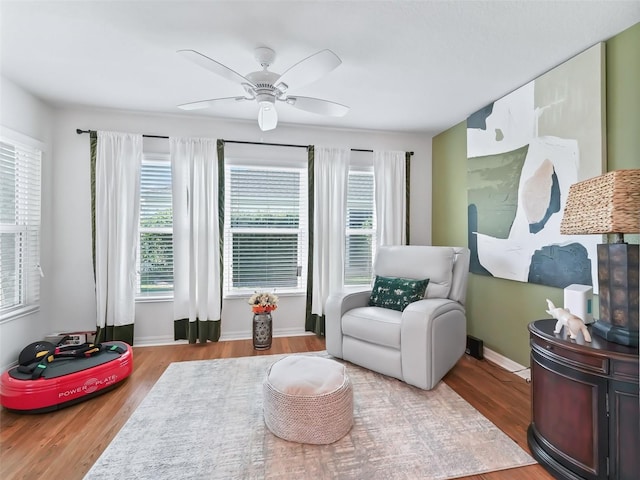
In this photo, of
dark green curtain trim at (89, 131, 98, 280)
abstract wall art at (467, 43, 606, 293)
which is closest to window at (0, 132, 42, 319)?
dark green curtain trim at (89, 131, 98, 280)

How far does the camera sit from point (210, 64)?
5.72 feet

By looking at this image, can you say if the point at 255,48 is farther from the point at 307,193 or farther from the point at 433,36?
the point at 307,193

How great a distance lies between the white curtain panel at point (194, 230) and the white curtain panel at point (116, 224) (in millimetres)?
399

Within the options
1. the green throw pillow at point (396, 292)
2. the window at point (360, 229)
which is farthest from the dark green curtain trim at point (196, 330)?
the green throw pillow at point (396, 292)

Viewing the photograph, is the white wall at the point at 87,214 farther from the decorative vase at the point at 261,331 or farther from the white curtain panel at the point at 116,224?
the decorative vase at the point at 261,331

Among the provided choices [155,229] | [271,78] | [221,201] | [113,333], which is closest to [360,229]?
[221,201]

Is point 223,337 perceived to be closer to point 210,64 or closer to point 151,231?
point 151,231

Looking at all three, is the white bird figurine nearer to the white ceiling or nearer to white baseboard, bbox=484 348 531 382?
white baseboard, bbox=484 348 531 382

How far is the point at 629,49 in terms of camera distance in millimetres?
1854

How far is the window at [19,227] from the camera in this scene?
8.41ft

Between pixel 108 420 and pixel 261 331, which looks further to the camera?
pixel 261 331

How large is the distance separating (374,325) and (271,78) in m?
1.96

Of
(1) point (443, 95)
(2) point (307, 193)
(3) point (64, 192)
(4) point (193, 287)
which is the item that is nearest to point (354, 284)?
(2) point (307, 193)

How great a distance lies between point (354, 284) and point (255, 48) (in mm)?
2694
